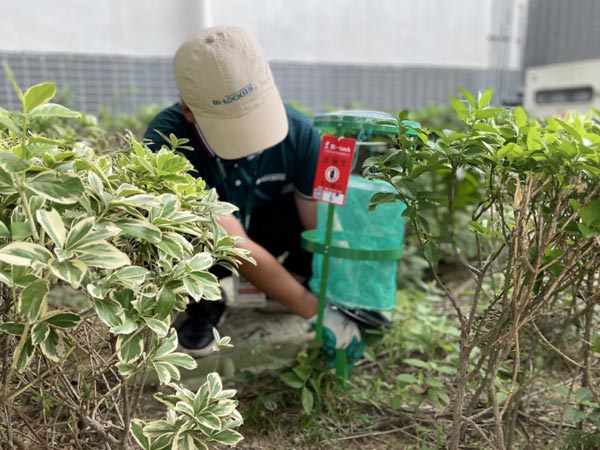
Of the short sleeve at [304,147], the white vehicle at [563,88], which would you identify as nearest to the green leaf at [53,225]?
the short sleeve at [304,147]

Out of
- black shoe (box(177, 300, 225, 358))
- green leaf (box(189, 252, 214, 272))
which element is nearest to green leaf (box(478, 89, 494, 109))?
green leaf (box(189, 252, 214, 272))

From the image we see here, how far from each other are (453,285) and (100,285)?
8.22ft

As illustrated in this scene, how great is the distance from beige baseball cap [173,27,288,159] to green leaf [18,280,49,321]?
1.03 meters

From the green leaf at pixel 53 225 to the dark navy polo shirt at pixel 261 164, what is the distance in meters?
1.13

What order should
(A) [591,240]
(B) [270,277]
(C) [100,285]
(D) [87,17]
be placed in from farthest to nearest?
(D) [87,17]
(B) [270,277]
(A) [591,240]
(C) [100,285]

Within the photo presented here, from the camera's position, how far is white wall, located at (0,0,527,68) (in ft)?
A: 14.4

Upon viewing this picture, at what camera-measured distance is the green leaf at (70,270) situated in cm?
75

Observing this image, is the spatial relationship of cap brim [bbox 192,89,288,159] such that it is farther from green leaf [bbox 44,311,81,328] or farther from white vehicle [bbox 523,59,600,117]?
white vehicle [bbox 523,59,600,117]

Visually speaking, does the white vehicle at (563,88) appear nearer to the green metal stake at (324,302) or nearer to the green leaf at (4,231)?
the green metal stake at (324,302)

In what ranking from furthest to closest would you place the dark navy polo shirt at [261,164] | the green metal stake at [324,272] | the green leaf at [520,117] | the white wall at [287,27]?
1. the white wall at [287,27]
2. the dark navy polo shirt at [261,164]
3. the green metal stake at [324,272]
4. the green leaf at [520,117]

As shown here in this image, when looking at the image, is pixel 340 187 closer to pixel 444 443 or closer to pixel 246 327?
pixel 444 443

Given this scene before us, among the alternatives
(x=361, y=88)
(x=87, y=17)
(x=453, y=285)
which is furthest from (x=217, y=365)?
(x=361, y=88)

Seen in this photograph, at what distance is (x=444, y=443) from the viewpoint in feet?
5.14

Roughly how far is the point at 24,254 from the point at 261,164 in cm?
143
